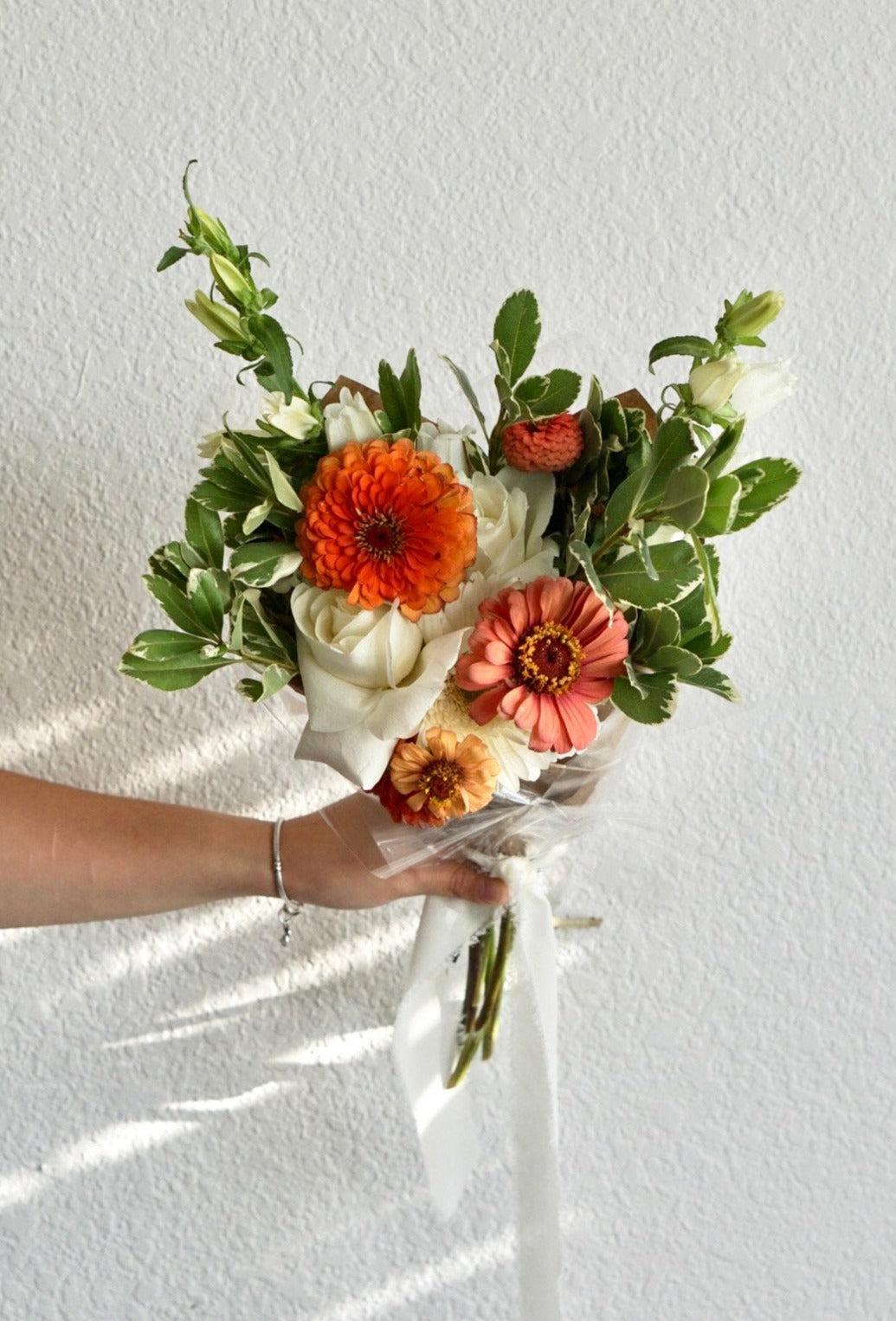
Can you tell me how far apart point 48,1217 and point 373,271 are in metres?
0.83

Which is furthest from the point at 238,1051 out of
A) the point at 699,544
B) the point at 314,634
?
the point at 699,544

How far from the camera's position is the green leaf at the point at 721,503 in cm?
49

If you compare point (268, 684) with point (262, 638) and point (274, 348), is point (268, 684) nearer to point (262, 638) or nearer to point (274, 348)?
point (262, 638)

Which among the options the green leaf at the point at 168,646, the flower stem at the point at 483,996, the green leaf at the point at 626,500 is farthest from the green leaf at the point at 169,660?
the flower stem at the point at 483,996

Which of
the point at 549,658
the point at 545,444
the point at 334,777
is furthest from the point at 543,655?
the point at 334,777

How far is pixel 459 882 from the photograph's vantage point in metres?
0.77

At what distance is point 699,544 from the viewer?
51 centimetres

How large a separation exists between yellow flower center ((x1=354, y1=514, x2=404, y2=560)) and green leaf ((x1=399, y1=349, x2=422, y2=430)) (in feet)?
0.26

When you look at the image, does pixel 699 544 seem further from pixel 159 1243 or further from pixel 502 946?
pixel 159 1243

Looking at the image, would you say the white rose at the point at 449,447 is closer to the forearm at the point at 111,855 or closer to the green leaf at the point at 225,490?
the green leaf at the point at 225,490

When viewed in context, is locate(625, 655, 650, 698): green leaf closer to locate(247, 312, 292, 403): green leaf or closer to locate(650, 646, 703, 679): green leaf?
locate(650, 646, 703, 679): green leaf

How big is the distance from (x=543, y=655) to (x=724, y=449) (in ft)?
0.39

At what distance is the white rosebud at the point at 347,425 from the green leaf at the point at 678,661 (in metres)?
0.17

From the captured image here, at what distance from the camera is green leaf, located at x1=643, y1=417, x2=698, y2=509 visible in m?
0.50
